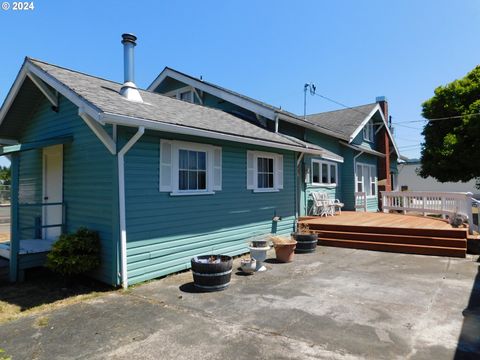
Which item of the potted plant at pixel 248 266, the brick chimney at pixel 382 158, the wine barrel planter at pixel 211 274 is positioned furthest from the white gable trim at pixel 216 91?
the brick chimney at pixel 382 158

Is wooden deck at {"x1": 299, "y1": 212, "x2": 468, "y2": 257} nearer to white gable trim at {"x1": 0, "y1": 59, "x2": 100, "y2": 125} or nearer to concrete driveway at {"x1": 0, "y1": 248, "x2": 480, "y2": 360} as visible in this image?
concrete driveway at {"x1": 0, "y1": 248, "x2": 480, "y2": 360}

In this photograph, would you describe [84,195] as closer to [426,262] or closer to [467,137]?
[426,262]

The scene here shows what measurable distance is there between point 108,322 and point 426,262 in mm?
6866

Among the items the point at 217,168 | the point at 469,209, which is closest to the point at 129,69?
the point at 217,168

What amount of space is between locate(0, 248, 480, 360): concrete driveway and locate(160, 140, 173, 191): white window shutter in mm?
1844

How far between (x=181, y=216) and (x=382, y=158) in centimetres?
1480

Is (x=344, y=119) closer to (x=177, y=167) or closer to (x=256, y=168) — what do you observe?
(x=256, y=168)

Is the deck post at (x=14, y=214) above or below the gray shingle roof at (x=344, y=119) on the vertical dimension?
below

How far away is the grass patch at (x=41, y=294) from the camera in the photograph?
5.02 m

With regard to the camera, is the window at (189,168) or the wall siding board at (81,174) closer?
the wall siding board at (81,174)

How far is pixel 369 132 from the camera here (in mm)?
18422

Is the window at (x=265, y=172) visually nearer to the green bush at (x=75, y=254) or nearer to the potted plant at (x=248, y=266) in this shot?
the potted plant at (x=248, y=266)

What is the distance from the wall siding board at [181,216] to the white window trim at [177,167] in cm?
11

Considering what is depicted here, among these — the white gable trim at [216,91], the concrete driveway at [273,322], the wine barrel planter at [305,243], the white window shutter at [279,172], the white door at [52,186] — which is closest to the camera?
the concrete driveway at [273,322]
